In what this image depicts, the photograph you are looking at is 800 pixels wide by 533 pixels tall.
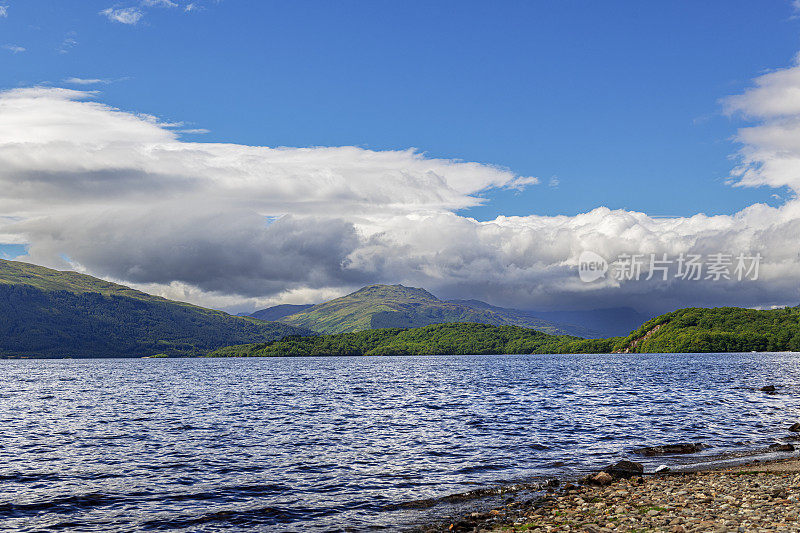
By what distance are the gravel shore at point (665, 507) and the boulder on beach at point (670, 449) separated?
10.2m

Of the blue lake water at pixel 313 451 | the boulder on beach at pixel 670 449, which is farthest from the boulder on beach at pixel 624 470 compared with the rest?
the boulder on beach at pixel 670 449

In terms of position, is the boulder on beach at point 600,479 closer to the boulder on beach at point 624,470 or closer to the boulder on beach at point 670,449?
the boulder on beach at point 624,470

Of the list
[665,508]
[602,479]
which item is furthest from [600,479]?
[665,508]

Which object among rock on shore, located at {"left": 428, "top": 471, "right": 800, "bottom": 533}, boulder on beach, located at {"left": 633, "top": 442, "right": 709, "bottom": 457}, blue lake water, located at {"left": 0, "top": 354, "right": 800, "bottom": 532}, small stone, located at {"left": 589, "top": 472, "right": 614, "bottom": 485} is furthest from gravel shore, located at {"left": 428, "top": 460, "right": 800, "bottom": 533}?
boulder on beach, located at {"left": 633, "top": 442, "right": 709, "bottom": 457}

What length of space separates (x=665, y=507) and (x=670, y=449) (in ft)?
71.4

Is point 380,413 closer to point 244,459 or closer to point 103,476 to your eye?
point 244,459

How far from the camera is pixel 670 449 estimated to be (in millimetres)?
43031

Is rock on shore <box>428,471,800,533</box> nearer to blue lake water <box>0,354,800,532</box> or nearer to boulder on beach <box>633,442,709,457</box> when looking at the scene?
blue lake water <box>0,354,800,532</box>

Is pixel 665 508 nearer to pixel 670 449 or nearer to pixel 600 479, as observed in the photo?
pixel 600 479

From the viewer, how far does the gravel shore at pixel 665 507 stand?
2058 centimetres

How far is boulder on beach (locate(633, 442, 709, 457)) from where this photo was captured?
42188 mm

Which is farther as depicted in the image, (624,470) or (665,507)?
(624,470)

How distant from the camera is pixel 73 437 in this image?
52.6 meters

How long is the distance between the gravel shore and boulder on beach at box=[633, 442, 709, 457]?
10152 mm
